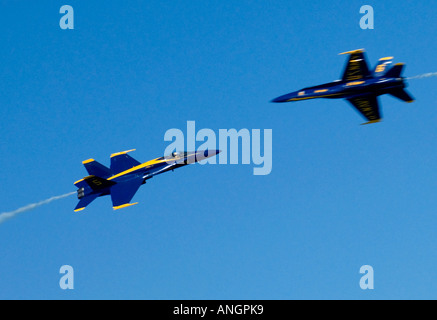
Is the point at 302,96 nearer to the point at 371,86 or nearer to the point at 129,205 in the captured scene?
the point at 371,86

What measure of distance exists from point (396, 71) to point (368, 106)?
4.26 m

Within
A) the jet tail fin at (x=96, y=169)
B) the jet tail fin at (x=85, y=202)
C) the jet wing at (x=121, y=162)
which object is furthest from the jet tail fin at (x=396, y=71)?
the jet tail fin at (x=85, y=202)

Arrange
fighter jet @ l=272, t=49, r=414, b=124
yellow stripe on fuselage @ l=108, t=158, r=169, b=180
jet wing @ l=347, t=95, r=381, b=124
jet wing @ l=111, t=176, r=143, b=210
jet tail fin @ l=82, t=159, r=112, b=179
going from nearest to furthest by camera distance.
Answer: fighter jet @ l=272, t=49, r=414, b=124 → jet wing @ l=347, t=95, r=381, b=124 → jet wing @ l=111, t=176, r=143, b=210 → yellow stripe on fuselage @ l=108, t=158, r=169, b=180 → jet tail fin @ l=82, t=159, r=112, b=179

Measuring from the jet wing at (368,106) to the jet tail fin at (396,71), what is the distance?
2694 millimetres

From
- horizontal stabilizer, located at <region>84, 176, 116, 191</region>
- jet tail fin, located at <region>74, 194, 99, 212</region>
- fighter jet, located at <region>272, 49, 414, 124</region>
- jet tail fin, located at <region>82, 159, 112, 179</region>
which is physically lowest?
jet tail fin, located at <region>74, 194, 99, 212</region>

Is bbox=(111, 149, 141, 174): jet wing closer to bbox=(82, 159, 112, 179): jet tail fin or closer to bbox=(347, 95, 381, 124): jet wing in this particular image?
bbox=(82, 159, 112, 179): jet tail fin

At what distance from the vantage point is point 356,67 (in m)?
62.8

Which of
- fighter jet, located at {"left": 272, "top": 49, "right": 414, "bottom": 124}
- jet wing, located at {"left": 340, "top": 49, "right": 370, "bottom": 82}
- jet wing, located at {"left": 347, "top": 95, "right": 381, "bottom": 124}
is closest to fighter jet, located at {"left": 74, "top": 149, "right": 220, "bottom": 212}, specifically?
fighter jet, located at {"left": 272, "top": 49, "right": 414, "bottom": 124}

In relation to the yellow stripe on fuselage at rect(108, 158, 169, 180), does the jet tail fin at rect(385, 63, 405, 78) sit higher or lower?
higher

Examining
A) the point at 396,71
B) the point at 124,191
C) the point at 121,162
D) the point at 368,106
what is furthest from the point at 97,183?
the point at 396,71

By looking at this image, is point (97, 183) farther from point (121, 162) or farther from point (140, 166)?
point (140, 166)

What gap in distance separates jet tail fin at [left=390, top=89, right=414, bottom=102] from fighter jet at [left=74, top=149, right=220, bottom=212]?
1591 cm

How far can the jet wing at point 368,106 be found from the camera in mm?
64500

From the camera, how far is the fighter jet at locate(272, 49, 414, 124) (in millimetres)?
62219
